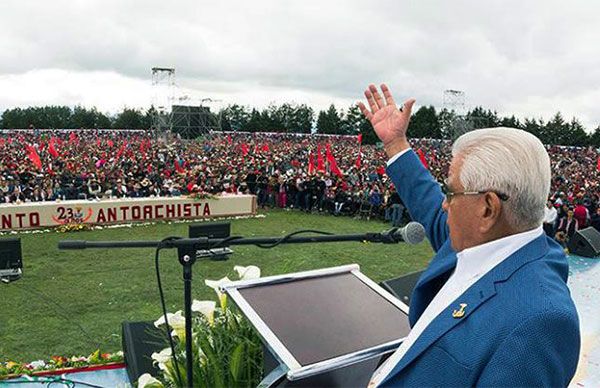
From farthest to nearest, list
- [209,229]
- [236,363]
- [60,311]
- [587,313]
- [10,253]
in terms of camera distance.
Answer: [209,229]
[10,253]
[60,311]
[587,313]
[236,363]

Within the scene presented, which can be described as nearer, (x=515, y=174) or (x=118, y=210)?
(x=515, y=174)

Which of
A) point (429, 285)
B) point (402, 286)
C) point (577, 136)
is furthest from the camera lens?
point (577, 136)

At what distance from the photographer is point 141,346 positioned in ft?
14.8

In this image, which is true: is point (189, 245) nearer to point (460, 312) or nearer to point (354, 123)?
point (460, 312)

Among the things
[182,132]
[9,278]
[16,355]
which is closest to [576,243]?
[16,355]

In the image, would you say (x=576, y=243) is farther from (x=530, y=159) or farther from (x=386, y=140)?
(x=530, y=159)

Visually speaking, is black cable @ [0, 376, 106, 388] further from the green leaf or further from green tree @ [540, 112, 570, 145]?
green tree @ [540, 112, 570, 145]

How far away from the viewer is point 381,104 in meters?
2.60

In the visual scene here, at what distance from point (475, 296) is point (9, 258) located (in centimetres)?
995

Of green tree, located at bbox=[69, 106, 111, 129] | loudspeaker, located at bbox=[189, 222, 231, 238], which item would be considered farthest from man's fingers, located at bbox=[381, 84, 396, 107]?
green tree, located at bbox=[69, 106, 111, 129]

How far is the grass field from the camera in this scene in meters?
6.68

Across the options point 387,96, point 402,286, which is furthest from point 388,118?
point 402,286

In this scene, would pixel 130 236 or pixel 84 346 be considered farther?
pixel 130 236

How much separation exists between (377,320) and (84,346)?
5527 millimetres
